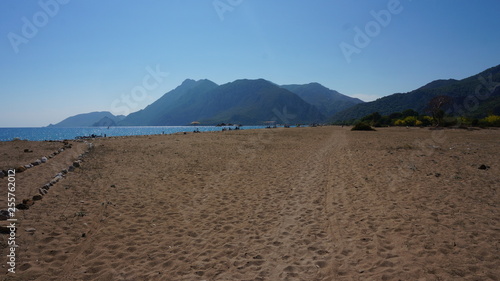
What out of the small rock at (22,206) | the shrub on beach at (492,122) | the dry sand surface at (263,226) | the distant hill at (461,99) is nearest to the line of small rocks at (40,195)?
the small rock at (22,206)

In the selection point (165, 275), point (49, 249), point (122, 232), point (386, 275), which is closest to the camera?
point (386, 275)

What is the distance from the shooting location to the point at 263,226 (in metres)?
6.26

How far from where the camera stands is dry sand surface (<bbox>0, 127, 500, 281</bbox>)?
4.30m

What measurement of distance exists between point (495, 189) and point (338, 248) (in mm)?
7243

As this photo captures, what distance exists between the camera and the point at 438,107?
144 ft

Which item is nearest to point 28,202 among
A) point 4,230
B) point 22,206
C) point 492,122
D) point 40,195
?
point 22,206

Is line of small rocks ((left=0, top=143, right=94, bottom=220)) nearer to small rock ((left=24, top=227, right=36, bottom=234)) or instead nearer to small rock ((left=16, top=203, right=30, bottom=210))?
small rock ((left=16, top=203, right=30, bottom=210))

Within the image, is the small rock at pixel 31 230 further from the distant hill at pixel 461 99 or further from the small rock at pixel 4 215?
the distant hill at pixel 461 99

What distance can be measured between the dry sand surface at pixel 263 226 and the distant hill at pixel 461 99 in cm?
4726

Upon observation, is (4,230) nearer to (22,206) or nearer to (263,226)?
(22,206)

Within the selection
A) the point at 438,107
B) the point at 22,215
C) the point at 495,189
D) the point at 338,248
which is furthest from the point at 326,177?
the point at 438,107

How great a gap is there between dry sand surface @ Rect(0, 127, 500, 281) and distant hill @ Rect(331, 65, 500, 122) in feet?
155

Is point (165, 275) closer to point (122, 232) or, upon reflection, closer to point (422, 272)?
point (122, 232)

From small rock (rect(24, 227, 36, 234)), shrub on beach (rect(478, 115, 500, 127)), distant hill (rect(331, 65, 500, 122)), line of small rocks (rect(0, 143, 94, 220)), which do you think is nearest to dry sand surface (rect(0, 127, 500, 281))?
small rock (rect(24, 227, 36, 234))
